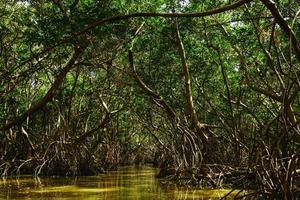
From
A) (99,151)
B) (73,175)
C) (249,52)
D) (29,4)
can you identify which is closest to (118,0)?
(29,4)

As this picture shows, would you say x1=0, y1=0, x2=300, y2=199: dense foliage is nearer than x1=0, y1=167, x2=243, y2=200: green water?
No

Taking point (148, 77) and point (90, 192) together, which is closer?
point (90, 192)

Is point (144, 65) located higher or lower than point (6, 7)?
lower

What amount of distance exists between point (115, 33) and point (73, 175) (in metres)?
4.46

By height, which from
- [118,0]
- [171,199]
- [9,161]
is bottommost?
[171,199]

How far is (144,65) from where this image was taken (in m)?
12.7

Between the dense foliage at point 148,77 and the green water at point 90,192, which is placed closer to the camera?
the green water at point 90,192

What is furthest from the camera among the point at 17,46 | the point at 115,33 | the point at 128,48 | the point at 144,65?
the point at 144,65

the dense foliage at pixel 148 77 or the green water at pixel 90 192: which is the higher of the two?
the dense foliage at pixel 148 77

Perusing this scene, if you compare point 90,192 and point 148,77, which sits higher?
point 148,77

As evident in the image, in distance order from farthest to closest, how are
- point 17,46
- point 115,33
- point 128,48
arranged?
point 17,46 → point 128,48 → point 115,33

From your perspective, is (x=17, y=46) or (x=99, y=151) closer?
(x=17, y=46)

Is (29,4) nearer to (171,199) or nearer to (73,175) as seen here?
(73,175)

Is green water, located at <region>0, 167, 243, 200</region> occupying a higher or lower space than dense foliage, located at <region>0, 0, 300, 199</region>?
lower
